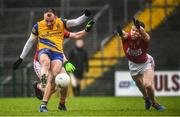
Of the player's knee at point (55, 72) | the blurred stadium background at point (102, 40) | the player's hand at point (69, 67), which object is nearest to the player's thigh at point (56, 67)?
the player's knee at point (55, 72)

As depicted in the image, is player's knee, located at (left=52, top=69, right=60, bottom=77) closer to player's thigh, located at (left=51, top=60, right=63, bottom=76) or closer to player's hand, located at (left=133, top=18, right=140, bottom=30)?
player's thigh, located at (left=51, top=60, right=63, bottom=76)

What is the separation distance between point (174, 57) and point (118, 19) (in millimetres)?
4901

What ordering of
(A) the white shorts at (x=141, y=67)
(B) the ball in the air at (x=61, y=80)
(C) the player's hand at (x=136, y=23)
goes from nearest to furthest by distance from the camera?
(B) the ball in the air at (x=61, y=80), (C) the player's hand at (x=136, y=23), (A) the white shorts at (x=141, y=67)

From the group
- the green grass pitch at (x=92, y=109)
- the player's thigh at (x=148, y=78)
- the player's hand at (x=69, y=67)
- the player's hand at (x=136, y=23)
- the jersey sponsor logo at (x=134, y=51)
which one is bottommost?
the green grass pitch at (x=92, y=109)

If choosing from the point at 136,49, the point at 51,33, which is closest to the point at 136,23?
the point at 136,49

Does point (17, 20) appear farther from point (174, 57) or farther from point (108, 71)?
point (174, 57)

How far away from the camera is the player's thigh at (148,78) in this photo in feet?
62.5

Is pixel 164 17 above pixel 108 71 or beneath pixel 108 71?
above

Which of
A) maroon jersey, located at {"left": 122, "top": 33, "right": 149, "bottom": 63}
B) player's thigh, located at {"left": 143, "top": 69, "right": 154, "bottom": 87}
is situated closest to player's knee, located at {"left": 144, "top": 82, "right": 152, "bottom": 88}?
player's thigh, located at {"left": 143, "top": 69, "right": 154, "bottom": 87}

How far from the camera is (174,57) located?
33.5 metres

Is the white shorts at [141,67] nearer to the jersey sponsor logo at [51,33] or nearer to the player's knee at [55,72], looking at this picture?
the jersey sponsor logo at [51,33]

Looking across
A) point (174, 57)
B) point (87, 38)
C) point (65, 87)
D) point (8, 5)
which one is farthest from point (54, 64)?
point (8, 5)

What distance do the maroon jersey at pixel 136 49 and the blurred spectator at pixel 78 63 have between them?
43.9ft

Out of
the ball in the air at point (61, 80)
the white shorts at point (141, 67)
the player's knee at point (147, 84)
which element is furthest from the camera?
the white shorts at point (141, 67)
